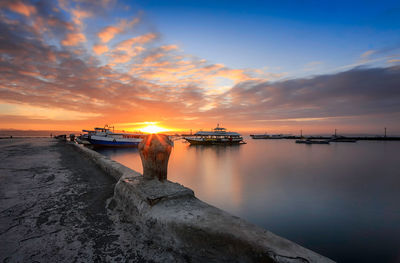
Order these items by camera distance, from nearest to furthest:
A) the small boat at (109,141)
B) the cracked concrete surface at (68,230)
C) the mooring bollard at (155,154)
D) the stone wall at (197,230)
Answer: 1. the stone wall at (197,230)
2. the cracked concrete surface at (68,230)
3. the mooring bollard at (155,154)
4. the small boat at (109,141)

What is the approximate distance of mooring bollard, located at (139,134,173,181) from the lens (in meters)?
3.49

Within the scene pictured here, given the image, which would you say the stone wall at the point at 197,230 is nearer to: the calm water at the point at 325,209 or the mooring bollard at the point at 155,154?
the mooring bollard at the point at 155,154

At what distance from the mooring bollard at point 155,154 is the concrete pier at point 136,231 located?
11cm

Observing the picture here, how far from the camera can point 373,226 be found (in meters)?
7.92

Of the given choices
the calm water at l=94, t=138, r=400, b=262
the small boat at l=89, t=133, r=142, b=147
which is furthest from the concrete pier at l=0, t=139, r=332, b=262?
the small boat at l=89, t=133, r=142, b=147

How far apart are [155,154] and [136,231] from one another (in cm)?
130

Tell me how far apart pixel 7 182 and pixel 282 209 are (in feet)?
35.8

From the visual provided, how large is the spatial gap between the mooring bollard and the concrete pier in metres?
0.11

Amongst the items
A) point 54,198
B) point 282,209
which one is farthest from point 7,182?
point 282,209

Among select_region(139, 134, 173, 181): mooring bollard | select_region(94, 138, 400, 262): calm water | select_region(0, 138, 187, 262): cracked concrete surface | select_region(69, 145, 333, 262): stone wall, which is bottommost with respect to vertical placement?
select_region(94, 138, 400, 262): calm water

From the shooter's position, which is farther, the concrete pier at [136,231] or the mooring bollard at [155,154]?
the mooring bollard at [155,154]

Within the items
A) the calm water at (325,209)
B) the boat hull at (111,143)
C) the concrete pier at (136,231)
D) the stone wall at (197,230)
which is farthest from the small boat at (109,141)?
the stone wall at (197,230)

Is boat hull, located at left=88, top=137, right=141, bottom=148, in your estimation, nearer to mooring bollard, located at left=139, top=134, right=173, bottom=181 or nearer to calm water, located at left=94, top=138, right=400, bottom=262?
calm water, located at left=94, top=138, right=400, bottom=262

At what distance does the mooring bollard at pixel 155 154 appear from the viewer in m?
3.49
